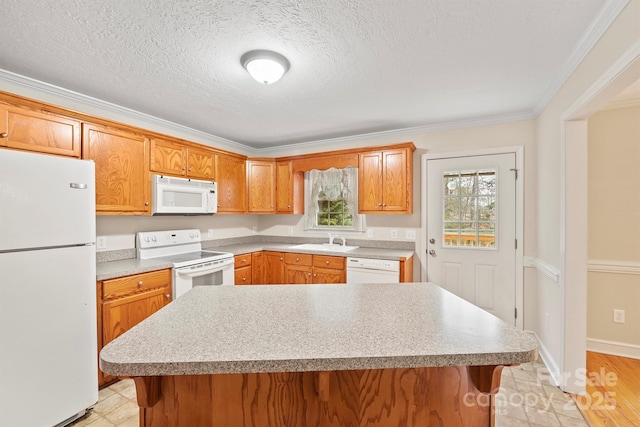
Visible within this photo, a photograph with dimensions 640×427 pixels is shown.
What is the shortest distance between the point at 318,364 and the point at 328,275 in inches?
99.5

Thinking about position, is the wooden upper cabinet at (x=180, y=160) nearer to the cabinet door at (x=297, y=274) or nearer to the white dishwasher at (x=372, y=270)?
the cabinet door at (x=297, y=274)

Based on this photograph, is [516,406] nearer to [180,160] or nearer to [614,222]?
[614,222]

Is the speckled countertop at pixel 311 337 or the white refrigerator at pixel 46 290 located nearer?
the speckled countertop at pixel 311 337

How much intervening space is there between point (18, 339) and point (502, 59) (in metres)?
3.49

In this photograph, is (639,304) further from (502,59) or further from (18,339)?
(18,339)

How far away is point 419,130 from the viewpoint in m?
3.42

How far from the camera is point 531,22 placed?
1566 mm

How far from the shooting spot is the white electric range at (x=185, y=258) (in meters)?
2.70

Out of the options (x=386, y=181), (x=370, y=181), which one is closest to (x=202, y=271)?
(x=370, y=181)

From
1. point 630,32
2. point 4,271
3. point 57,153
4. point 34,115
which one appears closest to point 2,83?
point 34,115

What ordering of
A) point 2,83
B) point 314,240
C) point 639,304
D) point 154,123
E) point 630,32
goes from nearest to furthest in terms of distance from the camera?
point 630,32, point 2,83, point 639,304, point 154,123, point 314,240

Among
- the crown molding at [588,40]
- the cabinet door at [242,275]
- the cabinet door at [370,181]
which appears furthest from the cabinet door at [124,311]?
the crown molding at [588,40]

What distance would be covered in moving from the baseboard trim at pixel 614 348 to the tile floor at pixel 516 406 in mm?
887

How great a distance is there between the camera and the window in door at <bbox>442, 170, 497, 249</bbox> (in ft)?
10.2
